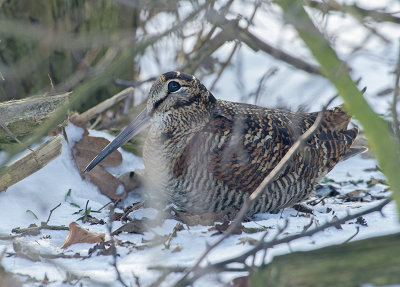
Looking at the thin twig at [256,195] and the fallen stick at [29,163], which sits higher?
the fallen stick at [29,163]

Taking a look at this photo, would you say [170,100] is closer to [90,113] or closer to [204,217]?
[204,217]

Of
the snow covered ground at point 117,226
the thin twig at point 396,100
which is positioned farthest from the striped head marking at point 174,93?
the thin twig at point 396,100

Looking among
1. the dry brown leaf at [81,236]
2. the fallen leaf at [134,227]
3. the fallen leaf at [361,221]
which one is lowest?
the fallen leaf at [361,221]

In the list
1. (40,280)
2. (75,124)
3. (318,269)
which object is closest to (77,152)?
(75,124)

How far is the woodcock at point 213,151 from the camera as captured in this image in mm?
4422

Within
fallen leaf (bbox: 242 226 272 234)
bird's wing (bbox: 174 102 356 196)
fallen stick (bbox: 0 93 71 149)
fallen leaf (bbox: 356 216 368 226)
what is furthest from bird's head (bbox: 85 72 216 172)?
fallen leaf (bbox: 356 216 368 226)

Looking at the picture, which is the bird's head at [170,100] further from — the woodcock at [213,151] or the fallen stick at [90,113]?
the fallen stick at [90,113]

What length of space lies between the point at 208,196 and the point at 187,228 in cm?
44

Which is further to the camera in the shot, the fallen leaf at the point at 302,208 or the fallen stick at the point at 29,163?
the fallen leaf at the point at 302,208

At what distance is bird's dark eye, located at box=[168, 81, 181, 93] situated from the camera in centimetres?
455

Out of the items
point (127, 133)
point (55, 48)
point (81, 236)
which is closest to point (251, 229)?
point (81, 236)

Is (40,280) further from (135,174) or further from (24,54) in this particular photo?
(24,54)

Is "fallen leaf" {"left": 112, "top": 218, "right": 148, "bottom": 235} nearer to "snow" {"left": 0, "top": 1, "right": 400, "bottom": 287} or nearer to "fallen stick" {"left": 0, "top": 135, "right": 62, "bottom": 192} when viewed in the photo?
"snow" {"left": 0, "top": 1, "right": 400, "bottom": 287}

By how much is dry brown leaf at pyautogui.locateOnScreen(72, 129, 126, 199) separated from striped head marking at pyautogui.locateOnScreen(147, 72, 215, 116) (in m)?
0.74
